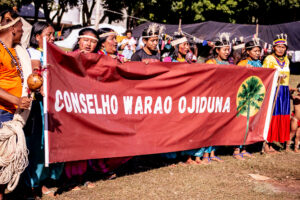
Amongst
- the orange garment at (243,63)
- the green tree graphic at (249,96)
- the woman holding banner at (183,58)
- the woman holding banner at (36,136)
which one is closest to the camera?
the woman holding banner at (36,136)

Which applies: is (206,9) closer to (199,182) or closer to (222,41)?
A: (222,41)

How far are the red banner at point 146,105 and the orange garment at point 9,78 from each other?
0.32 metres

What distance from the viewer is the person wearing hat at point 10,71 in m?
3.51

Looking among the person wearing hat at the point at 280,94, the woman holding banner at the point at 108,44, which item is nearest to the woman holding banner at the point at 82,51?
the woman holding banner at the point at 108,44

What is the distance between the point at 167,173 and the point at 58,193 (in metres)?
1.64

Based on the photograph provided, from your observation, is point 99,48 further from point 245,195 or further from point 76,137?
point 245,195

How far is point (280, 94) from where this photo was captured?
6551mm

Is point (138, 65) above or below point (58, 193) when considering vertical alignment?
above

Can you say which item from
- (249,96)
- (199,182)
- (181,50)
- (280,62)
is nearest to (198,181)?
(199,182)

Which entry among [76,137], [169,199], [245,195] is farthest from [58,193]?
[245,195]

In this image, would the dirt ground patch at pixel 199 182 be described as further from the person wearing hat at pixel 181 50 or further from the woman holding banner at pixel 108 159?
the person wearing hat at pixel 181 50

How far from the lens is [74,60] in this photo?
13.4 feet

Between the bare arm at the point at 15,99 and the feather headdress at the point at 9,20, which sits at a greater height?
the feather headdress at the point at 9,20

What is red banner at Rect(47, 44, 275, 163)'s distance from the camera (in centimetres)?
403
